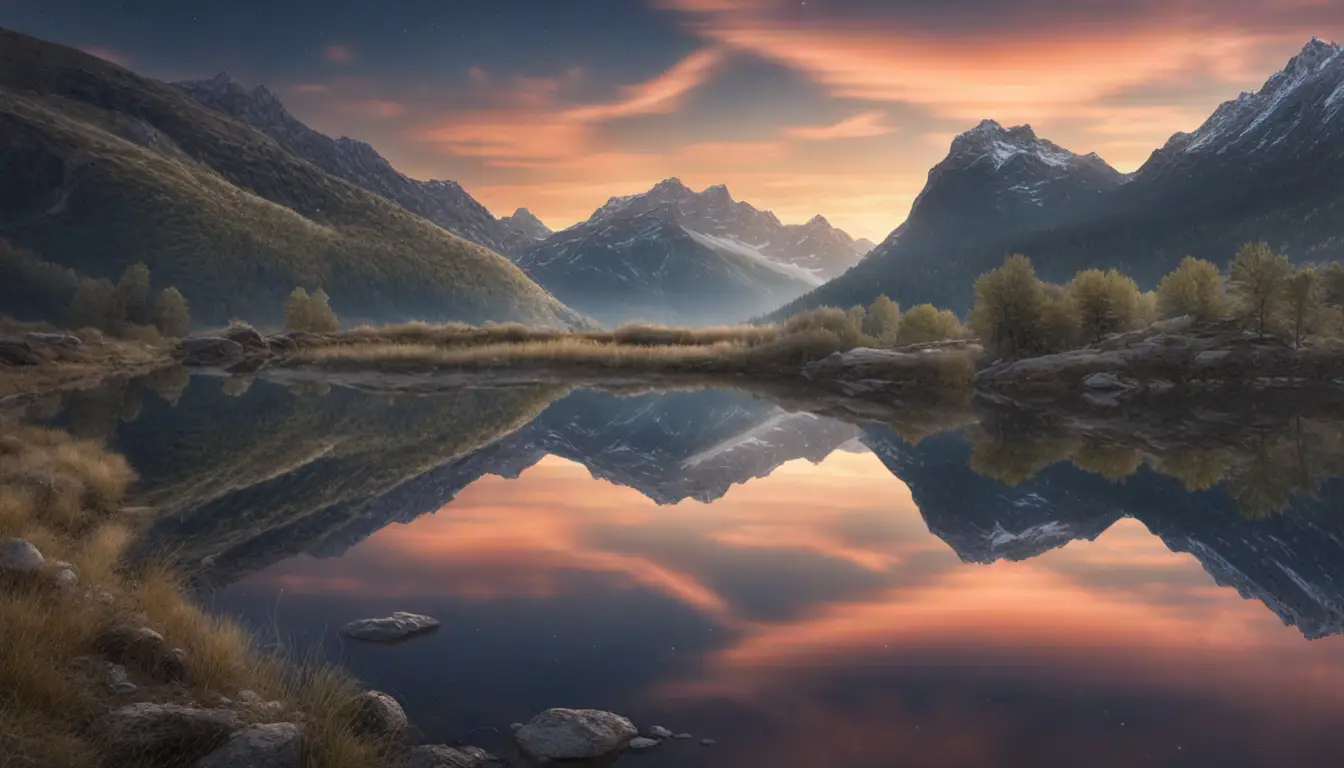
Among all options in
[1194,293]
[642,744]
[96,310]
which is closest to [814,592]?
[642,744]

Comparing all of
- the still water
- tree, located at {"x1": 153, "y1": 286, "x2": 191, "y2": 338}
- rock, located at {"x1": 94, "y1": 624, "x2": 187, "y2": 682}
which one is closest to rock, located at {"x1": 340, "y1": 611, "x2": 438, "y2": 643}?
the still water

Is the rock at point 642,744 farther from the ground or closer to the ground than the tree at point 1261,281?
closer to the ground

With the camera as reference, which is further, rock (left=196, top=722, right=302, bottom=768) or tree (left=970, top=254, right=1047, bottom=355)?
tree (left=970, top=254, right=1047, bottom=355)

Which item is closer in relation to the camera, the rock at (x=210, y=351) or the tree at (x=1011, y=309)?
the tree at (x=1011, y=309)

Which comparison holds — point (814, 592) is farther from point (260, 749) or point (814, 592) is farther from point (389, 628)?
point (260, 749)

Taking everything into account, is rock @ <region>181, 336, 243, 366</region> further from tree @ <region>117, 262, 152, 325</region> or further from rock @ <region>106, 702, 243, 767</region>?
rock @ <region>106, 702, 243, 767</region>

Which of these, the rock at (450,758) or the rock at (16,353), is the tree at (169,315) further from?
the rock at (450,758)

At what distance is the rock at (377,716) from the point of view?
736cm

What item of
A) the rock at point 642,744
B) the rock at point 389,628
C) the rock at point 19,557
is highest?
the rock at point 19,557

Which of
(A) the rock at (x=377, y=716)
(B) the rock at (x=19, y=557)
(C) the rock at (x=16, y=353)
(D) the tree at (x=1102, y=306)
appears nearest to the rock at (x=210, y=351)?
(C) the rock at (x=16, y=353)

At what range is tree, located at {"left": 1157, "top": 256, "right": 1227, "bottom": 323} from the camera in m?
53.3

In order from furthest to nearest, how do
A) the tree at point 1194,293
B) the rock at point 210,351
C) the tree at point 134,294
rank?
the tree at point 134,294, the rock at point 210,351, the tree at point 1194,293

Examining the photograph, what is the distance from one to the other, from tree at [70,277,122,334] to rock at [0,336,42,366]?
43.4 m

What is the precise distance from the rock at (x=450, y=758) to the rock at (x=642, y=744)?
1158 millimetres
